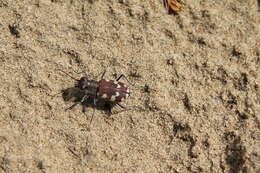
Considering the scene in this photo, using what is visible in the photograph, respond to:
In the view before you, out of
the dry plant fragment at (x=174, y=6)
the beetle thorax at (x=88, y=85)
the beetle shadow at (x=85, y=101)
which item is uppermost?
the dry plant fragment at (x=174, y=6)

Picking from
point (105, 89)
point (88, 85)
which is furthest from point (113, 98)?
point (88, 85)

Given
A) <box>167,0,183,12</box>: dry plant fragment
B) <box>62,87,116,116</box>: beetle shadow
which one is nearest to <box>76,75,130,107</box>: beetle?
<box>62,87,116,116</box>: beetle shadow

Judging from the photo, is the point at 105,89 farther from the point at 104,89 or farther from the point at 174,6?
the point at 174,6

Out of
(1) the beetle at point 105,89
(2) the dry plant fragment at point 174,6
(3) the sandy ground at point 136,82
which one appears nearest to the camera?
(3) the sandy ground at point 136,82

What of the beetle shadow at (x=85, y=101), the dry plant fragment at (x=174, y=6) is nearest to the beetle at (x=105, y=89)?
the beetle shadow at (x=85, y=101)

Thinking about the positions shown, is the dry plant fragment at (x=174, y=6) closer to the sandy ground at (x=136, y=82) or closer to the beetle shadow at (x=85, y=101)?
the sandy ground at (x=136, y=82)
